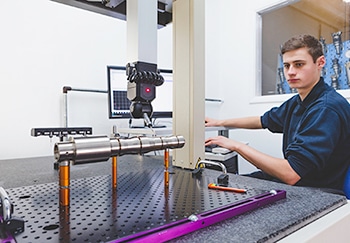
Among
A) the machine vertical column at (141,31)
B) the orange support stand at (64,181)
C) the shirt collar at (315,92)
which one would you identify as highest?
the machine vertical column at (141,31)

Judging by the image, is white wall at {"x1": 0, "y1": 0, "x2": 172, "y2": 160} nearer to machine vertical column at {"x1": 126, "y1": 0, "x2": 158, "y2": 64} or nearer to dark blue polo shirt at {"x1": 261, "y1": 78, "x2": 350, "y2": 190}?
machine vertical column at {"x1": 126, "y1": 0, "x2": 158, "y2": 64}

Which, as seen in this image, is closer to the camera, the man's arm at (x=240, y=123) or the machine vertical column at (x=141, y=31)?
the machine vertical column at (x=141, y=31)

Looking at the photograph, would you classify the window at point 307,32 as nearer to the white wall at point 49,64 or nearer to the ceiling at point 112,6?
the white wall at point 49,64

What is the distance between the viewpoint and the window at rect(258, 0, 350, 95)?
79.5 inches

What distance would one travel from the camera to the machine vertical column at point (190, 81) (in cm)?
85

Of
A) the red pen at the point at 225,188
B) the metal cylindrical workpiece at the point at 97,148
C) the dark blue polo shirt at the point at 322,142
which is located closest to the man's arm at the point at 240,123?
the dark blue polo shirt at the point at 322,142

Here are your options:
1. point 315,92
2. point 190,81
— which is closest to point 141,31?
point 190,81

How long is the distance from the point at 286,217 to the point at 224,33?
2678 millimetres

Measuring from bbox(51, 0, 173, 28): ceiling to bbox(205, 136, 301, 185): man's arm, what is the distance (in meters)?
0.57

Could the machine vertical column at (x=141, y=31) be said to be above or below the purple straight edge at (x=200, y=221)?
above

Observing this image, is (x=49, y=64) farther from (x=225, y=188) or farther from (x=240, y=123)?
(x=225, y=188)

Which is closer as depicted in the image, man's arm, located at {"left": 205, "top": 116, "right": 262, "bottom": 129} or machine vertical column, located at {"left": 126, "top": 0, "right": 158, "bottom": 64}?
machine vertical column, located at {"left": 126, "top": 0, "right": 158, "bottom": 64}

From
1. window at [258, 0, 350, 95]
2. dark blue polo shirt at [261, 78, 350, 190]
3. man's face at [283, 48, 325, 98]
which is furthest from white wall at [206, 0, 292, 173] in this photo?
dark blue polo shirt at [261, 78, 350, 190]

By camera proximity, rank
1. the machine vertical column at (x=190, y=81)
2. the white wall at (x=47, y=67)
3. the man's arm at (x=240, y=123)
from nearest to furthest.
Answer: the machine vertical column at (x=190, y=81) < the white wall at (x=47, y=67) < the man's arm at (x=240, y=123)
